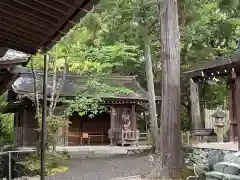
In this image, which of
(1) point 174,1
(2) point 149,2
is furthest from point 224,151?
(2) point 149,2

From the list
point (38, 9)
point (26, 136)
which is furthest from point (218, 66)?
point (26, 136)

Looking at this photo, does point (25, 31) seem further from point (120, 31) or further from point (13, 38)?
point (120, 31)

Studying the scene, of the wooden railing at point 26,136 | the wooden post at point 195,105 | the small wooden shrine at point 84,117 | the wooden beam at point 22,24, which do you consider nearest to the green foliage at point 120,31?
the small wooden shrine at point 84,117

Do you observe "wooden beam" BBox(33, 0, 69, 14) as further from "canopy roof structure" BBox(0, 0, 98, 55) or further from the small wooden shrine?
the small wooden shrine

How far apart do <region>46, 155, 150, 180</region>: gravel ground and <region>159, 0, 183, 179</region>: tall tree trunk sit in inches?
70.1

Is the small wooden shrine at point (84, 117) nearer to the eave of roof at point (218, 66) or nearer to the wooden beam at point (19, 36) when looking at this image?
the eave of roof at point (218, 66)

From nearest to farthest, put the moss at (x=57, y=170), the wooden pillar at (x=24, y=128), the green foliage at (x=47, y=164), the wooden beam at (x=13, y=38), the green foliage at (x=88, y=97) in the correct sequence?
the wooden beam at (x=13, y=38)
the green foliage at (x=47, y=164)
the moss at (x=57, y=170)
the green foliage at (x=88, y=97)
the wooden pillar at (x=24, y=128)

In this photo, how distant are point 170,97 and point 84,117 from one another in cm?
1125

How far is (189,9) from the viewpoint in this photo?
17.0m

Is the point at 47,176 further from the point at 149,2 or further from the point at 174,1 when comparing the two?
the point at 149,2

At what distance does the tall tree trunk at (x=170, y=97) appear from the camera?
926 centimetres

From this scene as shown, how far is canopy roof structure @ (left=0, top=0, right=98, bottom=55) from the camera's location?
7.54 feet

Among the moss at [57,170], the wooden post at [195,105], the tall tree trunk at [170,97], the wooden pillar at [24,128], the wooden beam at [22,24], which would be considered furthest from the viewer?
the wooden post at [195,105]

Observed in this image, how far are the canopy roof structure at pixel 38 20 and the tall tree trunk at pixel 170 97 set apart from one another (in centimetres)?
646
